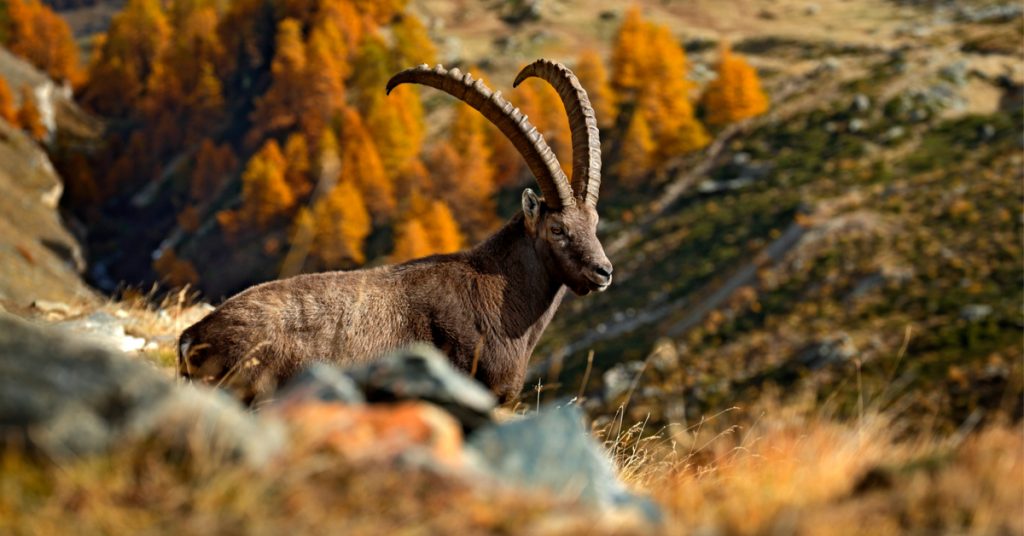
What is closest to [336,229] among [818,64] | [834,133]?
[834,133]

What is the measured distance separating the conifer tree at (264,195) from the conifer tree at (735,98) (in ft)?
170

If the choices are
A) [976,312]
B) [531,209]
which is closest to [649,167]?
[976,312]

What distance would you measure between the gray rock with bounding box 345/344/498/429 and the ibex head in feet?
18.3

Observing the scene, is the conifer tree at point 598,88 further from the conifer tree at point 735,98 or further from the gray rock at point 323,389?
the gray rock at point 323,389

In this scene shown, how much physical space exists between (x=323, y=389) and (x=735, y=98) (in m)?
101

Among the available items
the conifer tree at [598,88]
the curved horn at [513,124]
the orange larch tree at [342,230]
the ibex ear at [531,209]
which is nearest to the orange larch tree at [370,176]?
the orange larch tree at [342,230]

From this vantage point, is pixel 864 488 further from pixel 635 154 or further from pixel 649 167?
pixel 649 167

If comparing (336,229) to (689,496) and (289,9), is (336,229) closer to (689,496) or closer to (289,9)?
(289,9)

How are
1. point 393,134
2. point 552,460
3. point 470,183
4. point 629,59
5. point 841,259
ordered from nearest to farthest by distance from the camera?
point 552,460
point 841,259
point 470,183
point 629,59
point 393,134

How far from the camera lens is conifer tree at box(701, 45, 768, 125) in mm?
99750

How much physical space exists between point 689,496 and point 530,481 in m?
1.04

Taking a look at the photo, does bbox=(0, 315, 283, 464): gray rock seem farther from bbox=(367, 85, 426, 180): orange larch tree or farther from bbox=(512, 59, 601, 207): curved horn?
bbox=(367, 85, 426, 180): orange larch tree

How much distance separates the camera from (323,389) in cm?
464

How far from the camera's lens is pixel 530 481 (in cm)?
441
